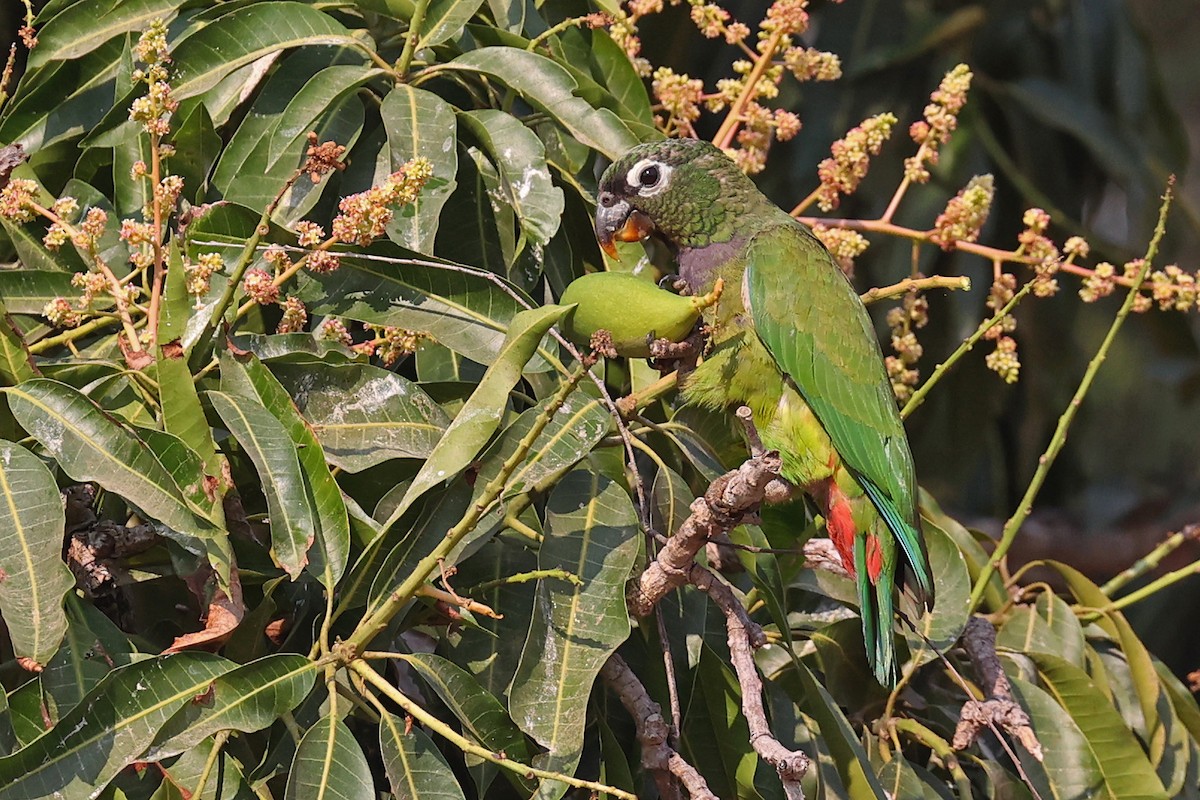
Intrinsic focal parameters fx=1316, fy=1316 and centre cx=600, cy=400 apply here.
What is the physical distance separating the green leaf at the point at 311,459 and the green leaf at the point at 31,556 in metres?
0.22

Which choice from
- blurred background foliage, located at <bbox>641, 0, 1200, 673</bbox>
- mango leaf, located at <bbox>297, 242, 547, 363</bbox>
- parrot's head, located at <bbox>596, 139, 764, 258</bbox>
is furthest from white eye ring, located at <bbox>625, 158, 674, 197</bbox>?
blurred background foliage, located at <bbox>641, 0, 1200, 673</bbox>

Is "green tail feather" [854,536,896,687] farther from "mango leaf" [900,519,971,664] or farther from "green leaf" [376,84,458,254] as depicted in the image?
"green leaf" [376,84,458,254]

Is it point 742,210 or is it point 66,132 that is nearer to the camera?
point 66,132

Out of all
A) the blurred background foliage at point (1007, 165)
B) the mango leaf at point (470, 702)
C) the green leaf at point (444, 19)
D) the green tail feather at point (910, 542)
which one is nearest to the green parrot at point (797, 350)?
the green tail feather at point (910, 542)

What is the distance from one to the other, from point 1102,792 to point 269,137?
1449mm

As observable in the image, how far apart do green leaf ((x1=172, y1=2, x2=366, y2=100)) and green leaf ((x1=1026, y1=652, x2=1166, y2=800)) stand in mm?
1347

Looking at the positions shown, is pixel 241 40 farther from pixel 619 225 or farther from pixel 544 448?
pixel 544 448

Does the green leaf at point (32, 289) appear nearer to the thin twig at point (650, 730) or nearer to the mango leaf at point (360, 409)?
the mango leaf at point (360, 409)

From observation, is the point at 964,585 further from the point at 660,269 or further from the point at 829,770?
the point at 660,269

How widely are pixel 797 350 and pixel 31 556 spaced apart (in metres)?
1.12

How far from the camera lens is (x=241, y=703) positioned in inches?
50.5

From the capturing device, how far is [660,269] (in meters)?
2.36

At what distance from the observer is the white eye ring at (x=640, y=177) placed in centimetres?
191

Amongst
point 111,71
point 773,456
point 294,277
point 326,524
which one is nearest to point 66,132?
point 111,71
